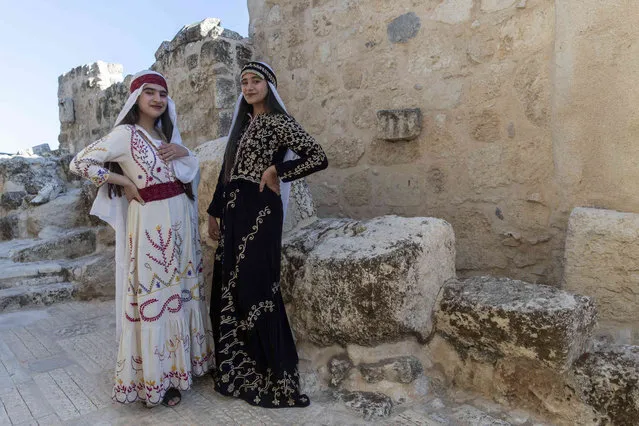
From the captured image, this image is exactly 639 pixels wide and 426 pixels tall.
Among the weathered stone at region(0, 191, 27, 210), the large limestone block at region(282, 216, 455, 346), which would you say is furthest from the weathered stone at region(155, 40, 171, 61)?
the large limestone block at region(282, 216, 455, 346)

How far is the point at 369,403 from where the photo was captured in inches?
82.4

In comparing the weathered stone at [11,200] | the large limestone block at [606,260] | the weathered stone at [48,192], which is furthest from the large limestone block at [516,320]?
the weathered stone at [11,200]

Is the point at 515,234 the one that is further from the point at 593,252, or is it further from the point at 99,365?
the point at 99,365

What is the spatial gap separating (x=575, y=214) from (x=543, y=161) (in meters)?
0.42

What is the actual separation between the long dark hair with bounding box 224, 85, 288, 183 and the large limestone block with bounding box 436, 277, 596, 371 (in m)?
1.21

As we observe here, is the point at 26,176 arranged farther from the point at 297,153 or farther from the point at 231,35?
the point at 297,153

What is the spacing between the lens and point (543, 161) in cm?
264

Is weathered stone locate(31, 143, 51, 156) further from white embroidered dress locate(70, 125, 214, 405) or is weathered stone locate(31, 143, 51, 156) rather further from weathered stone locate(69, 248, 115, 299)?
white embroidered dress locate(70, 125, 214, 405)

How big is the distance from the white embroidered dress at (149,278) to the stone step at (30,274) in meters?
2.48

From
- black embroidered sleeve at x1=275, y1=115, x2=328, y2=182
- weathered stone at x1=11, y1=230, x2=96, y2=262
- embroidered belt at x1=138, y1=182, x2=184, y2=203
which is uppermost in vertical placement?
black embroidered sleeve at x1=275, y1=115, x2=328, y2=182

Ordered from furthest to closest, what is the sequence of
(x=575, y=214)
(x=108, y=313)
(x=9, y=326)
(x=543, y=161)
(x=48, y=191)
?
(x=48, y=191)
(x=108, y=313)
(x=9, y=326)
(x=543, y=161)
(x=575, y=214)

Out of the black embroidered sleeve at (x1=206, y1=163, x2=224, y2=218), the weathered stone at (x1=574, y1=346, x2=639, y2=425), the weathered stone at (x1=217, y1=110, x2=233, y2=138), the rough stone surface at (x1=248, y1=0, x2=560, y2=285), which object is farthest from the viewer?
the weathered stone at (x1=217, y1=110, x2=233, y2=138)

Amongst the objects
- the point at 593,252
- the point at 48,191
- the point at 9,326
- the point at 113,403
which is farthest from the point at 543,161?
the point at 48,191

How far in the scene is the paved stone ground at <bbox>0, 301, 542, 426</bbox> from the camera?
6.64ft
